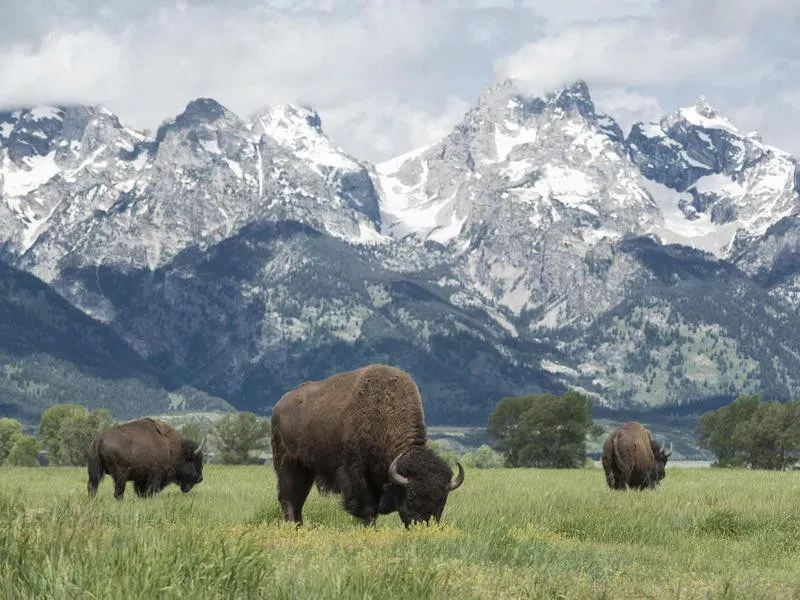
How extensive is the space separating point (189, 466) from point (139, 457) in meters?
2.99

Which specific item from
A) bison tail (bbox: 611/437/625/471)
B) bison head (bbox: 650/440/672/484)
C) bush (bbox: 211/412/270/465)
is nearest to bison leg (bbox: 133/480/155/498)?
bison tail (bbox: 611/437/625/471)

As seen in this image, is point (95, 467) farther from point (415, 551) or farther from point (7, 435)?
point (7, 435)

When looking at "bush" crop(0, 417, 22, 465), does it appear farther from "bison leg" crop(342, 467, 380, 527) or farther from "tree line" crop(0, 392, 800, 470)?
"bison leg" crop(342, 467, 380, 527)

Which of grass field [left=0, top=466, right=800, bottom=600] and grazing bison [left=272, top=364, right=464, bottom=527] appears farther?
grazing bison [left=272, top=364, right=464, bottom=527]

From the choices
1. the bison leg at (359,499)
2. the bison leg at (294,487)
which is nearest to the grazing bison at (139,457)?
the bison leg at (294,487)

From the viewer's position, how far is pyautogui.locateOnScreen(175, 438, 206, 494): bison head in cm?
3192

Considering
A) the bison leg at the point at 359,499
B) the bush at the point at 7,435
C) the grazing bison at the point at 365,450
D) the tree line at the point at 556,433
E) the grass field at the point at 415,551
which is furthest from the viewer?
the bush at the point at 7,435

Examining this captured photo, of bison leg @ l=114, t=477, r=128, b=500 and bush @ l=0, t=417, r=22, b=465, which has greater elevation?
bush @ l=0, t=417, r=22, b=465

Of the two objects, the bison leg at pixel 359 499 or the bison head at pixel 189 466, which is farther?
the bison head at pixel 189 466

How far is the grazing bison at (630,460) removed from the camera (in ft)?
119

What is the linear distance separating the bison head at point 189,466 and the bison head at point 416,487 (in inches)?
593

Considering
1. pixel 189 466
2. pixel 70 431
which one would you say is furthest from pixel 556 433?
pixel 189 466

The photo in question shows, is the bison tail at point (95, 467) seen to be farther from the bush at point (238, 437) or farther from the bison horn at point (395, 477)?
the bush at point (238, 437)

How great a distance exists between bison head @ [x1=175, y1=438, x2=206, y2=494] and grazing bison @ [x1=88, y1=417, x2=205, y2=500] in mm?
31
